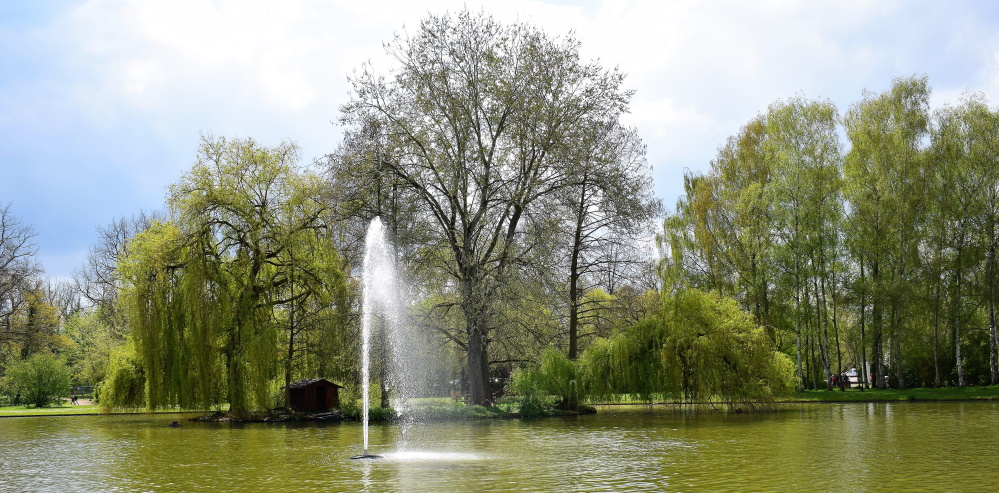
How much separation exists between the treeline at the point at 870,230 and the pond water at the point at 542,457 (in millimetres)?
14992

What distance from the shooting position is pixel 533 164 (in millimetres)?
28906

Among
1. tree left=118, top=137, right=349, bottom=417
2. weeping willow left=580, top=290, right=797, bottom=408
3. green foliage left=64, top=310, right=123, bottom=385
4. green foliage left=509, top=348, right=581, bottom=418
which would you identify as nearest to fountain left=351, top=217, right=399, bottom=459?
tree left=118, top=137, right=349, bottom=417

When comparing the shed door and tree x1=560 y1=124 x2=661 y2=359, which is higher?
tree x1=560 y1=124 x2=661 y2=359

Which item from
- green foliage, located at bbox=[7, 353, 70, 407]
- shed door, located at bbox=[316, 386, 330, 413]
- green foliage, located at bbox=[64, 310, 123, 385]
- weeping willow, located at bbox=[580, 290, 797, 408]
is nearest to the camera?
weeping willow, located at bbox=[580, 290, 797, 408]

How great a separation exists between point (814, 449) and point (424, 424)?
1358 cm

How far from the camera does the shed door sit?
29.8 metres

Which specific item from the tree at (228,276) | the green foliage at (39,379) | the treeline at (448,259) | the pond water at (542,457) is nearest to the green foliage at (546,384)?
the treeline at (448,259)

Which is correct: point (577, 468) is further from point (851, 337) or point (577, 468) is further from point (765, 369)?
point (851, 337)

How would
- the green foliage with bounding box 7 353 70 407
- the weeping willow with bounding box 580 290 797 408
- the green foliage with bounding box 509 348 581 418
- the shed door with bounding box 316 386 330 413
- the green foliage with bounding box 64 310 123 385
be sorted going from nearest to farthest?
the weeping willow with bounding box 580 290 797 408 → the green foliage with bounding box 509 348 581 418 → the shed door with bounding box 316 386 330 413 → the green foliage with bounding box 64 310 123 385 → the green foliage with bounding box 7 353 70 407

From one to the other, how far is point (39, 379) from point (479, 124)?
32695 mm

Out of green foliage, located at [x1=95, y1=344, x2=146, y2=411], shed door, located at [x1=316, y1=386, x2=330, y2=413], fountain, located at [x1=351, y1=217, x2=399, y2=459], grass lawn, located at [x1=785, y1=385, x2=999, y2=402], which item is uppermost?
fountain, located at [x1=351, y1=217, x2=399, y2=459]

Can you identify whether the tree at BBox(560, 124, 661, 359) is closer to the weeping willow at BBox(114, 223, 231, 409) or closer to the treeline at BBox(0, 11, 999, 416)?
the treeline at BBox(0, 11, 999, 416)

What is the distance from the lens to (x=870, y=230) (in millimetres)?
37812

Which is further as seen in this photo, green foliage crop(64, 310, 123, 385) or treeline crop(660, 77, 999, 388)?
green foliage crop(64, 310, 123, 385)
